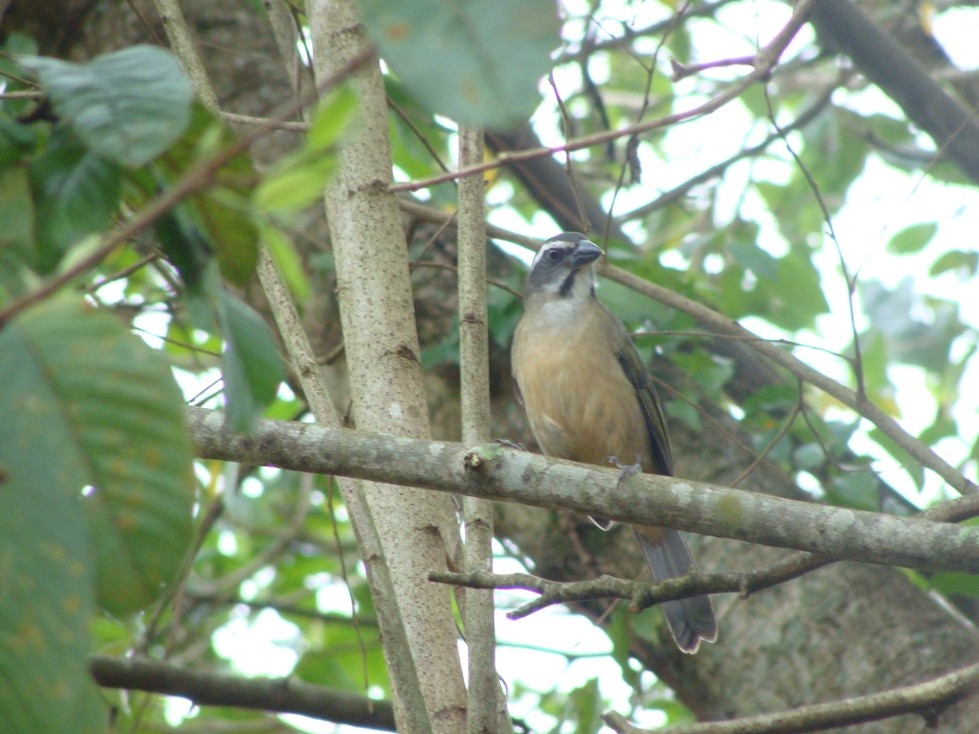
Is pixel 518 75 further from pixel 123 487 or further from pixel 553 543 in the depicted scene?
pixel 553 543

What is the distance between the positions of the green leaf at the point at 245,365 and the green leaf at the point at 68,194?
0.24 meters

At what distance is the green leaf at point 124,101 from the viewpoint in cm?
146

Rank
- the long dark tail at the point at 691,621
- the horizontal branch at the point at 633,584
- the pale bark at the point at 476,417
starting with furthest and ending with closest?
the long dark tail at the point at 691,621 < the pale bark at the point at 476,417 < the horizontal branch at the point at 633,584

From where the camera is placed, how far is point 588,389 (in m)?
5.50

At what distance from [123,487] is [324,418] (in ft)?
6.28

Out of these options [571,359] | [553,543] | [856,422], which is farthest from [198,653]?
[856,422]

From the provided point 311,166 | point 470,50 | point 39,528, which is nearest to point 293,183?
point 311,166

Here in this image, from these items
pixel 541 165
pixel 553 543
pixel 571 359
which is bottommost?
pixel 553 543

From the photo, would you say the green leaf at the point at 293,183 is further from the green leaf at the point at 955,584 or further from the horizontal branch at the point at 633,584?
the green leaf at the point at 955,584

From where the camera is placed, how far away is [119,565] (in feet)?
4.74

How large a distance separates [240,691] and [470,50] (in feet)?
13.0

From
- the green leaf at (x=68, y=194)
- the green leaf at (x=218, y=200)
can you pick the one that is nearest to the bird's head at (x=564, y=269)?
the green leaf at (x=218, y=200)

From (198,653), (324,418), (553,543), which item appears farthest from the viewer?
(198,653)

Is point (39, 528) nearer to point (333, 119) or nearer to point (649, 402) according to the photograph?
point (333, 119)
